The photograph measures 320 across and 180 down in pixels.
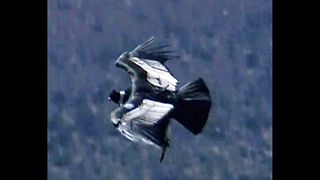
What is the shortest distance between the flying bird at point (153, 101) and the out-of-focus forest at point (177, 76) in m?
0.02

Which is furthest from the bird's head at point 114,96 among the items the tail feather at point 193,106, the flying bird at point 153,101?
the tail feather at point 193,106

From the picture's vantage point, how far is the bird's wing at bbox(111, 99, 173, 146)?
2113 mm

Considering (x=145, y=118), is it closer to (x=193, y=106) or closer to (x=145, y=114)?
(x=145, y=114)

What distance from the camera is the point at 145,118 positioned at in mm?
2113

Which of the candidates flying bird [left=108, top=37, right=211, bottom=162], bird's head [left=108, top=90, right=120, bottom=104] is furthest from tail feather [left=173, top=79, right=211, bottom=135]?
bird's head [left=108, top=90, right=120, bottom=104]

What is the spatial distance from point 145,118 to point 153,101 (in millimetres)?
42

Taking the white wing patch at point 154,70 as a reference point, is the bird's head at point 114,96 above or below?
below

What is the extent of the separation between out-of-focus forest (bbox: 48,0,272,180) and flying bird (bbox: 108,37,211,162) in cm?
2

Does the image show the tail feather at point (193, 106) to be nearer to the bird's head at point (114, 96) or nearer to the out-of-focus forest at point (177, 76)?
the out-of-focus forest at point (177, 76)

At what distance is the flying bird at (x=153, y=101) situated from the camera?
2109 millimetres

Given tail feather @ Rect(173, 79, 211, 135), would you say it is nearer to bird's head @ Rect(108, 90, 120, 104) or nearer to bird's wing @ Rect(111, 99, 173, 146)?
bird's wing @ Rect(111, 99, 173, 146)

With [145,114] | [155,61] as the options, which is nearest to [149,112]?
[145,114]
